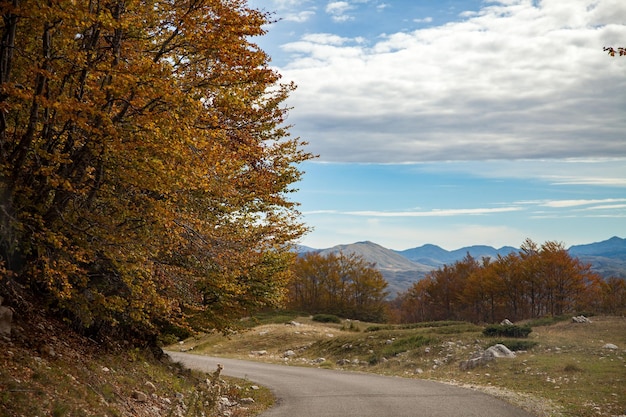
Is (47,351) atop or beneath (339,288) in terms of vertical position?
atop

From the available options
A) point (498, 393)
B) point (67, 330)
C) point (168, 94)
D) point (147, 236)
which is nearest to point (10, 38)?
point (168, 94)

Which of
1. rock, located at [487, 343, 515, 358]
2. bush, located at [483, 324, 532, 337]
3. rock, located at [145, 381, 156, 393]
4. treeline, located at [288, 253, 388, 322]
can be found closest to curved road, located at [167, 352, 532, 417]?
rock, located at [145, 381, 156, 393]

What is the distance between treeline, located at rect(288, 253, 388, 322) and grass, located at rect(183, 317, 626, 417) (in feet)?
72.1

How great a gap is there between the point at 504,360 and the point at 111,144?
16.8 metres

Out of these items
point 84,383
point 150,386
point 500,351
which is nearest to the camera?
point 84,383

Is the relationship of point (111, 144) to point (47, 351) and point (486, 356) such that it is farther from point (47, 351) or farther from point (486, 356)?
point (486, 356)

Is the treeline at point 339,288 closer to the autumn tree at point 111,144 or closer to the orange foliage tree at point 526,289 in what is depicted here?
Answer: the orange foliage tree at point 526,289

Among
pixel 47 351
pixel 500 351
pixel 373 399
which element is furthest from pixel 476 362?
pixel 47 351

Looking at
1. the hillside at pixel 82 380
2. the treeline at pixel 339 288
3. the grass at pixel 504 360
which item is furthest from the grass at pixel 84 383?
the treeline at pixel 339 288

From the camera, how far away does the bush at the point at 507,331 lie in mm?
25172

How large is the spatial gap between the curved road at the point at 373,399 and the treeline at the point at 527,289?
35278 mm

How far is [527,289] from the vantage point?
175ft

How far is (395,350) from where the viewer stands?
25828 millimetres

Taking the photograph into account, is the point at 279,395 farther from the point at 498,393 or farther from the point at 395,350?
the point at 395,350
